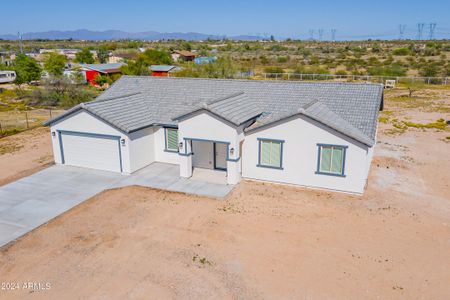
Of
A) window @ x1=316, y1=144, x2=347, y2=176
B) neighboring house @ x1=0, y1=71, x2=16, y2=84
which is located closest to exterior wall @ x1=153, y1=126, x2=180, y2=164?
window @ x1=316, y1=144, x2=347, y2=176

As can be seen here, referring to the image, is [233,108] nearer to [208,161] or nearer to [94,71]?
[208,161]

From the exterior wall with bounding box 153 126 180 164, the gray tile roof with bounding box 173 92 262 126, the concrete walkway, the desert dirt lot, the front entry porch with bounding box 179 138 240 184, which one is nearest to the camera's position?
the desert dirt lot

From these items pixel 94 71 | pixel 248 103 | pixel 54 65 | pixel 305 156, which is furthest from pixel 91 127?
pixel 54 65

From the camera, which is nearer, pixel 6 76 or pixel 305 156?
pixel 305 156

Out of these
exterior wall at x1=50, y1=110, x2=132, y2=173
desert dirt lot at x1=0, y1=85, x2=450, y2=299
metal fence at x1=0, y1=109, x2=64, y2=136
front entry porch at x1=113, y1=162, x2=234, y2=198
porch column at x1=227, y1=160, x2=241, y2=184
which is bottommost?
desert dirt lot at x1=0, y1=85, x2=450, y2=299

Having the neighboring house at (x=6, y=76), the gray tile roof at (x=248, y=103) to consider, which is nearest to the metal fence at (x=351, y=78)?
the gray tile roof at (x=248, y=103)

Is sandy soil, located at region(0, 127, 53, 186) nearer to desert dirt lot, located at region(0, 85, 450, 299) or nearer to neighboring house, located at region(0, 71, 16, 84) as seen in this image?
desert dirt lot, located at region(0, 85, 450, 299)

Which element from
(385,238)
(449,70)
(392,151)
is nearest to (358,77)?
(449,70)
